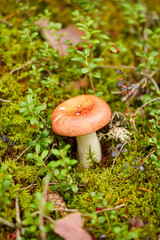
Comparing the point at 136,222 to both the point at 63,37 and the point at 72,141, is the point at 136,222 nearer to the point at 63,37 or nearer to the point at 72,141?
the point at 72,141

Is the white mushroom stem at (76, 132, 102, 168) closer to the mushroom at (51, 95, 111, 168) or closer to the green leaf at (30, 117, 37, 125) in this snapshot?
the mushroom at (51, 95, 111, 168)

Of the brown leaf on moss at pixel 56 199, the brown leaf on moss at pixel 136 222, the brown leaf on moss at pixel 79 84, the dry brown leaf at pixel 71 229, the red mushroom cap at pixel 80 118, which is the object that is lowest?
the brown leaf on moss at pixel 56 199

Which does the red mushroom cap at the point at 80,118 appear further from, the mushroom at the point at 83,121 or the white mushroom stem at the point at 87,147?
the white mushroom stem at the point at 87,147

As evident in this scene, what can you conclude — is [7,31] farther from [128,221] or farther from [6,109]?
[128,221]

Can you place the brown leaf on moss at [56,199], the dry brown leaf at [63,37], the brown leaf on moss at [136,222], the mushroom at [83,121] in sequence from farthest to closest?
1. the dry brown leaf at [63,37]
2. the mushroom at [83,121]
3. the brown leaf on moss at [56,199]
4. the brown leaf on moss at [136,222]

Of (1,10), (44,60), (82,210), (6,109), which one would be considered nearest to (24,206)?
(82,210)

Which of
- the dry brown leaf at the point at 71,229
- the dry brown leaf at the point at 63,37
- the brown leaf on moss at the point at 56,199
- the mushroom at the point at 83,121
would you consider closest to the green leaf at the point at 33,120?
the mushroom at the point at 83,121

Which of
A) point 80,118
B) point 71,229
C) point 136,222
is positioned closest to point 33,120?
point 80,118
